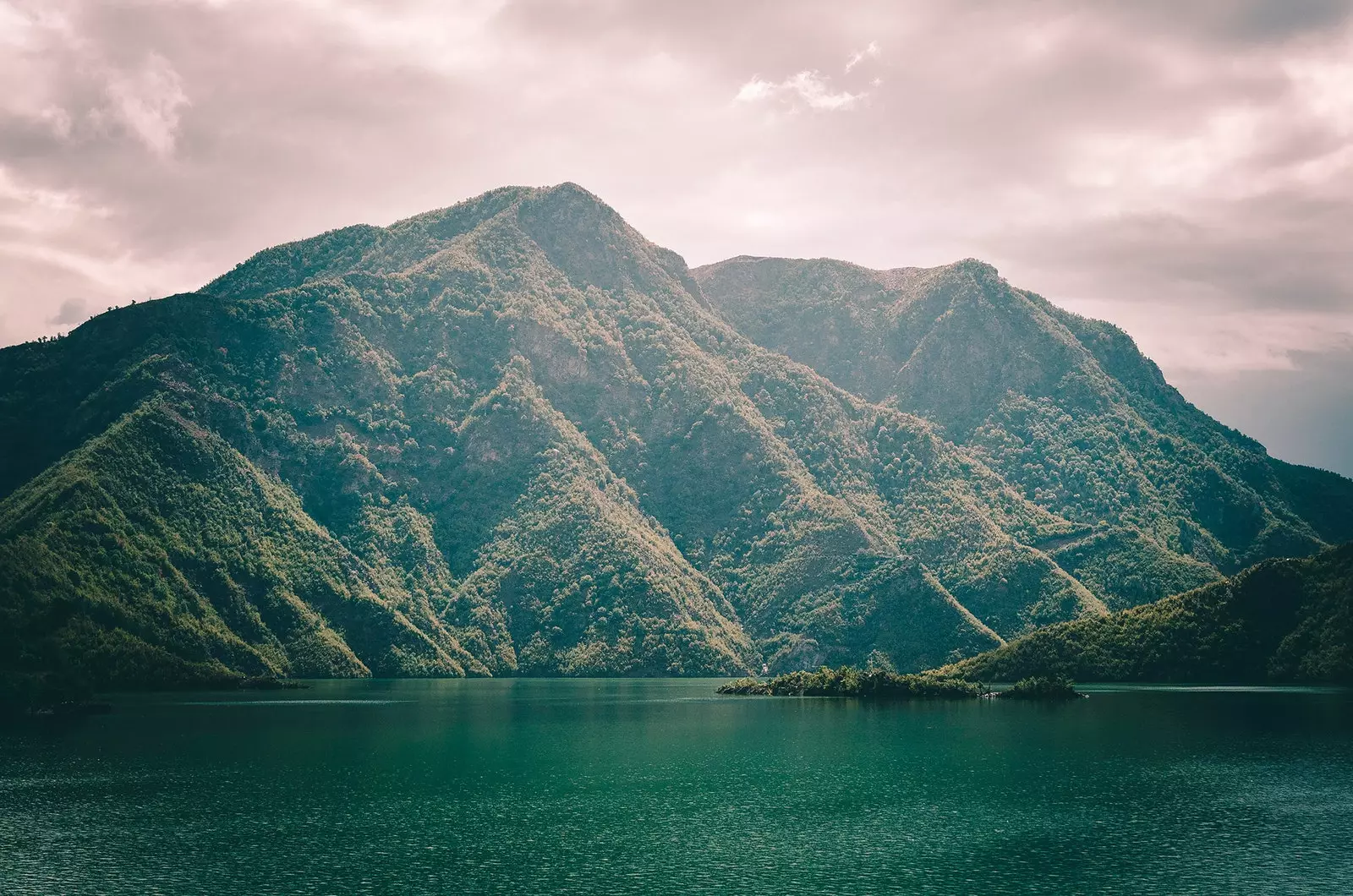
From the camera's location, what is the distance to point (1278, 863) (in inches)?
2726

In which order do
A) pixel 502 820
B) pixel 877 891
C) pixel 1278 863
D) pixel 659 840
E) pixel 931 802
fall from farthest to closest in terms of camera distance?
pixel 931 802, pixel 502 820, pixel 659 840, pixel 1278 863, pixel 877 891

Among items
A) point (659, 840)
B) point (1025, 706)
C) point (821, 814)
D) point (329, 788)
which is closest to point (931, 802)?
point (821, 814)

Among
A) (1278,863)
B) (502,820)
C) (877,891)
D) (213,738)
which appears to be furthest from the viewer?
(213,738)

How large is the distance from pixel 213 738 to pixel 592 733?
41643 millimetres

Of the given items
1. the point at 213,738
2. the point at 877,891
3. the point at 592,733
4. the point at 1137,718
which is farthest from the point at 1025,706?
the point at 877,891

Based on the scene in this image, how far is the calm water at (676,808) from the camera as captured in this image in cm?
6669

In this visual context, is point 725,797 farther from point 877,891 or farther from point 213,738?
point 213,738

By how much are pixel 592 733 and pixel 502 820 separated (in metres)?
56.9

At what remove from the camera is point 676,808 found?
3462 inches

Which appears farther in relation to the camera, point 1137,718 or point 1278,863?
point 1137,718

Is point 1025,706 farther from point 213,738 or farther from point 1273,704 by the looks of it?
point 213,738

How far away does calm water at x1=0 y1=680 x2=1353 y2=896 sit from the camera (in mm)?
66688

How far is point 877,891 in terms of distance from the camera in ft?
209

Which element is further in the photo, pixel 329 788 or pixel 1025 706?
pixel 1025 706
